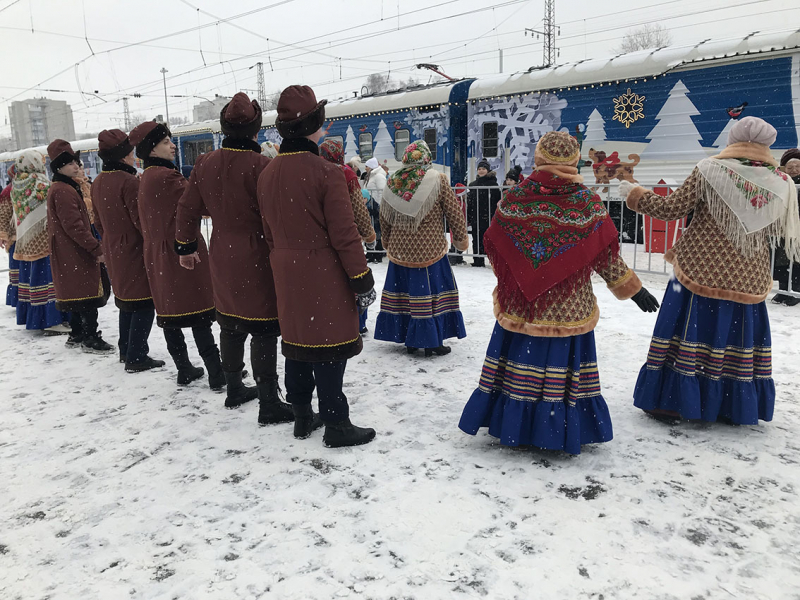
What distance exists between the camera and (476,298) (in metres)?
6.58

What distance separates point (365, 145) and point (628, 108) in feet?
17.9

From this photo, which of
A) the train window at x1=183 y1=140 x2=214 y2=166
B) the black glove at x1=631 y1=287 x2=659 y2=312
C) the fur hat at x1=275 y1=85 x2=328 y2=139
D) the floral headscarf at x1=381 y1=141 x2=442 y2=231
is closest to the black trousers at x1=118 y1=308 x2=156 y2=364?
the floral headscarf at x1=381 y1=141 x2=442 y2=231

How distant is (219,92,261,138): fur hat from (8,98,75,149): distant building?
6826cm

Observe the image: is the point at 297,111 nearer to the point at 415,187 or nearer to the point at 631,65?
the point at 415,187

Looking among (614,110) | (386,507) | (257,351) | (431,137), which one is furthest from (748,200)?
(431,137)

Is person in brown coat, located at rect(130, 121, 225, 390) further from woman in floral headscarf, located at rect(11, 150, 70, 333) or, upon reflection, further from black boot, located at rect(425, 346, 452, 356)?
woman in floral headscarf, located at rect(11, 150, 70, 333)

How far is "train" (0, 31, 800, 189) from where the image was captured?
6965 mm

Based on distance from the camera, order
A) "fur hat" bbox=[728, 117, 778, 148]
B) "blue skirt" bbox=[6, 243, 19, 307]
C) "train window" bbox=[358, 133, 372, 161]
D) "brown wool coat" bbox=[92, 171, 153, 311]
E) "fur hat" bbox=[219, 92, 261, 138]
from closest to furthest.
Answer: "fur hat" bbox=[728, 117, 778, 148]
"fur hat" bbox=[219, 92, 261, 138]
"brown wool coat" bbox=[92, 171, 153, 311]
"blue skirt" bbox=[6, 243, 19, 307]
"train window" bbox=[358, 133, 372, 161]

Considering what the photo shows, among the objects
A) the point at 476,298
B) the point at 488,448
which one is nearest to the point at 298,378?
the point at 488,448

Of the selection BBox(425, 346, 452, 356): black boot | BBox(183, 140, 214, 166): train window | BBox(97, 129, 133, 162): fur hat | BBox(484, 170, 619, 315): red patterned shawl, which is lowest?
BBox(425, 346, 452, 356): black boot

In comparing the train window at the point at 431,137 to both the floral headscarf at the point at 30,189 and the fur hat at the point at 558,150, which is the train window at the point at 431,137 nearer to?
the floral headscarf at the point at 30,189

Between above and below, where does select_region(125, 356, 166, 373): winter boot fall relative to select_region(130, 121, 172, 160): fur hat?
below

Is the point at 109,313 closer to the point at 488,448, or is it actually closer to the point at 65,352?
the point at 65,352

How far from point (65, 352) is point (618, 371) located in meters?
4.65
